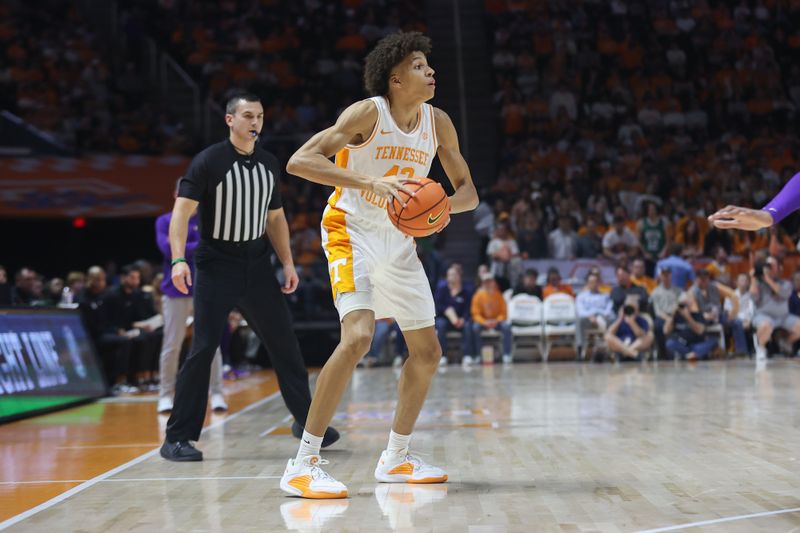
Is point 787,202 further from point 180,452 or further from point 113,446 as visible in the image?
point 113,446

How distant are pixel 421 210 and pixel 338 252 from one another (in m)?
0.51

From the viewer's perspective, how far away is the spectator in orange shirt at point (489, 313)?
43.1 feet

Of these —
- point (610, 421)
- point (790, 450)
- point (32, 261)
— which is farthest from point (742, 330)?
point (32, 261)

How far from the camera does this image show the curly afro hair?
4141 millimetres

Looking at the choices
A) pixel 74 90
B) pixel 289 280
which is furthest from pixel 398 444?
pixel 74 90

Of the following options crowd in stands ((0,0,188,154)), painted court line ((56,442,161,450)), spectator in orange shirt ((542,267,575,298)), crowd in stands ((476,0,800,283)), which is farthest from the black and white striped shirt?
crowd in stands ((0,0,188,154))

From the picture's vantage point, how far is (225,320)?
5293 mm

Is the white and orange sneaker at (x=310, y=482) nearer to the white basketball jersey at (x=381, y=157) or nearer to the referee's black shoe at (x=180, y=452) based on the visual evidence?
the white basketball jersey at (x=381, y=157)

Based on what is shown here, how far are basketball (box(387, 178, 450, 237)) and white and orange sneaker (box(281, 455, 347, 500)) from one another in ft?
3.29

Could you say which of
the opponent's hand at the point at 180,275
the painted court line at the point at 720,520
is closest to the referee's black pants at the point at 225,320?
the opponent's hand at the point at 180,275

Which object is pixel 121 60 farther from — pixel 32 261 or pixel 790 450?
pixel 790 450

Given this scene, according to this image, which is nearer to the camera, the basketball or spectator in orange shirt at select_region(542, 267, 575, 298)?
the basketball

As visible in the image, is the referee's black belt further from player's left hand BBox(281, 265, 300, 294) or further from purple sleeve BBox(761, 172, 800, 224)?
purple sleeve BBox(761, 172, 800, 224)

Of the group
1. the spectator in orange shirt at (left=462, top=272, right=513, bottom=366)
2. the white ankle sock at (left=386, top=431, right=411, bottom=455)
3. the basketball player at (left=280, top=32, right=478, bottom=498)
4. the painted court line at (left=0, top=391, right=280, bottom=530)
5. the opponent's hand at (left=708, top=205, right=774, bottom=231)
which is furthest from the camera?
the spectator in orange shirt at (left=462, top=272, right=513, bottom=366)
